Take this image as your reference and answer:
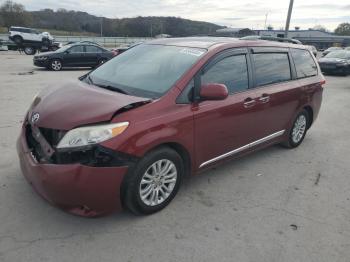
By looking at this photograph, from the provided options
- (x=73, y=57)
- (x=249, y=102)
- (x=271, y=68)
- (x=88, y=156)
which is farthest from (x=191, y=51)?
(x=73, y=57)

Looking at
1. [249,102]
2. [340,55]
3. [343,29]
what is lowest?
[249,102]

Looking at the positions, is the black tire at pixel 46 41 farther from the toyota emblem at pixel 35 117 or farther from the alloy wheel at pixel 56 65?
the toyota emblem at pixel 35 117

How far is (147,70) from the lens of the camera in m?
4.00

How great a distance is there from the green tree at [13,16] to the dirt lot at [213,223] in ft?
252

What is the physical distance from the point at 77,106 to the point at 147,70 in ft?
3.57

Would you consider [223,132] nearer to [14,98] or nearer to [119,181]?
[119,181]

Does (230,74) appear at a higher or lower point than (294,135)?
higher

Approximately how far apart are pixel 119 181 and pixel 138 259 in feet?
2.21

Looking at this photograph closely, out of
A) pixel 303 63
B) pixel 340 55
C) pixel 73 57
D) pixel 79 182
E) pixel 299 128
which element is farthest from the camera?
pixel 340 55

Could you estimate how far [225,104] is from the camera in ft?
13.0

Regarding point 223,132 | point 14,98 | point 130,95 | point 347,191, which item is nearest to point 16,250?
point 130,95

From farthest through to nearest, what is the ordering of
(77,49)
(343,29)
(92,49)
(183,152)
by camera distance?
(343,29)
(92,49)
(77,49)
(183,152)

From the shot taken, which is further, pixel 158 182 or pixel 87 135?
pixel 158 182

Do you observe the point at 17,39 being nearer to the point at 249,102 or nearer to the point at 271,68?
the point at 271,68
